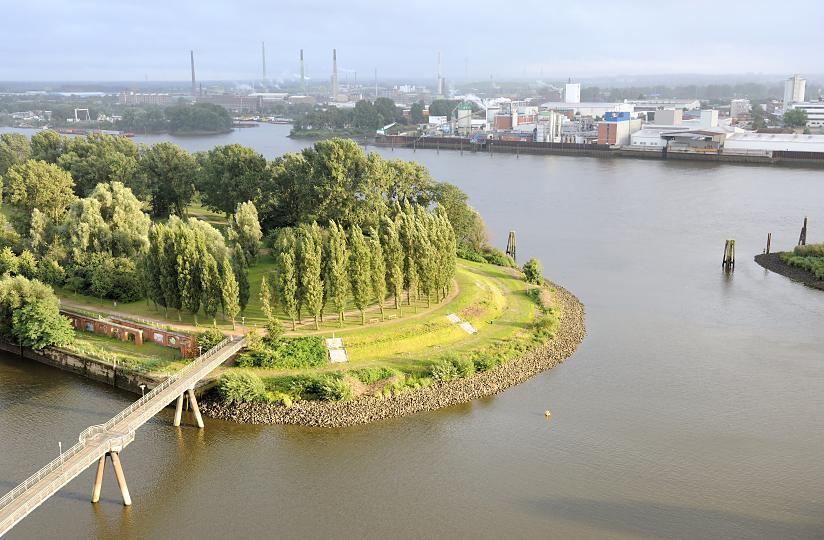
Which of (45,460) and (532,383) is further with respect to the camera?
(532,383)

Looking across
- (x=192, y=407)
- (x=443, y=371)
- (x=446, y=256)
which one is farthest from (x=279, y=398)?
(x=446, y=256)

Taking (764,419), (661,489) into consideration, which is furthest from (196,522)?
(764,419)

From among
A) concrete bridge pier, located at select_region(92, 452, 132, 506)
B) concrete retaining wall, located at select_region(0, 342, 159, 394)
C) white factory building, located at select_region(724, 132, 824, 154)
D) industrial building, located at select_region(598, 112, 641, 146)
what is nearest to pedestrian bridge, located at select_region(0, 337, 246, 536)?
concrete bridge pier, located at select_region(92, 452, 132, 506)

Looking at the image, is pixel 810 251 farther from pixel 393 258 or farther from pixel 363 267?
pixel 363 267

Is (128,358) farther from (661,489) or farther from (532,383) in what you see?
(661,489)

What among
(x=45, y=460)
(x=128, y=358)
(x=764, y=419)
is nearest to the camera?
(x=45, y=460)
